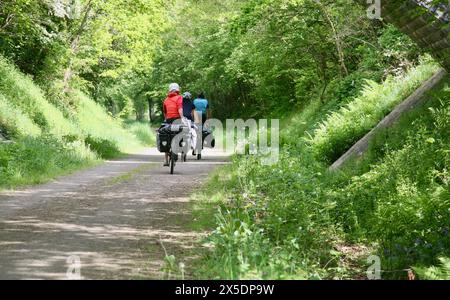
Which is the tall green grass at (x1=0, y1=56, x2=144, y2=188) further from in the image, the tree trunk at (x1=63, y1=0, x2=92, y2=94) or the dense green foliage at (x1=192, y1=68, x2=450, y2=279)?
the dense green foliage at (x1=192, y1=68, x2=450, y2=279)

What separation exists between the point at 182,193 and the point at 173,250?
15.3 feet

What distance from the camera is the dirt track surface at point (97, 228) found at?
6.28 meters

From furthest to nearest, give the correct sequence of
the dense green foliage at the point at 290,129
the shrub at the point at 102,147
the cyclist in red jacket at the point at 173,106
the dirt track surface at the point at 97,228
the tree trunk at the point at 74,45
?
the tree trunk at the point at 74,45 < the shrub at the point at 102,147 < the cyclist in red jacket at the point at 173,106 < the dense green foliage at the point at 290,129 < the dirt track surface at the point at 97,228

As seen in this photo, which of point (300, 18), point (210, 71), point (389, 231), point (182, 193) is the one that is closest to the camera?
point (389, 231)

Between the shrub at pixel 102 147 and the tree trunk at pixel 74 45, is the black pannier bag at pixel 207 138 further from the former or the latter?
the tree trunk at pixel 74 45

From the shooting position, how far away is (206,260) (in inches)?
256

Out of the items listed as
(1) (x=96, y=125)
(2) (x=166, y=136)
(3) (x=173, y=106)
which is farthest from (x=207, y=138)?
(1) (x=96, y=125)

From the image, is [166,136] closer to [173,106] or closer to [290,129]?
[173,106]

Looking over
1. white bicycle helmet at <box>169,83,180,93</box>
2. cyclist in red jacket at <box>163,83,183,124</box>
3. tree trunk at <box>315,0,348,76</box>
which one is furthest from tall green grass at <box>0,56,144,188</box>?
tree trunk at <box>315,0,348,76</box>

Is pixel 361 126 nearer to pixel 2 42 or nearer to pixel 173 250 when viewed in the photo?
pixel 173 250

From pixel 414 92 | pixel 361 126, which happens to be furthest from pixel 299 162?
pixel 414 92

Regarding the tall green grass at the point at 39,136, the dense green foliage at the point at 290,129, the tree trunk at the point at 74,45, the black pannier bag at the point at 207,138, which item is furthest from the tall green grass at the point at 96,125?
the black pannier bag at the point at 207,138

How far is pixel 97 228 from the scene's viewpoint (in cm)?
823

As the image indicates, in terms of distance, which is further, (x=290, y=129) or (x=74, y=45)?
(x=74, y=45)
